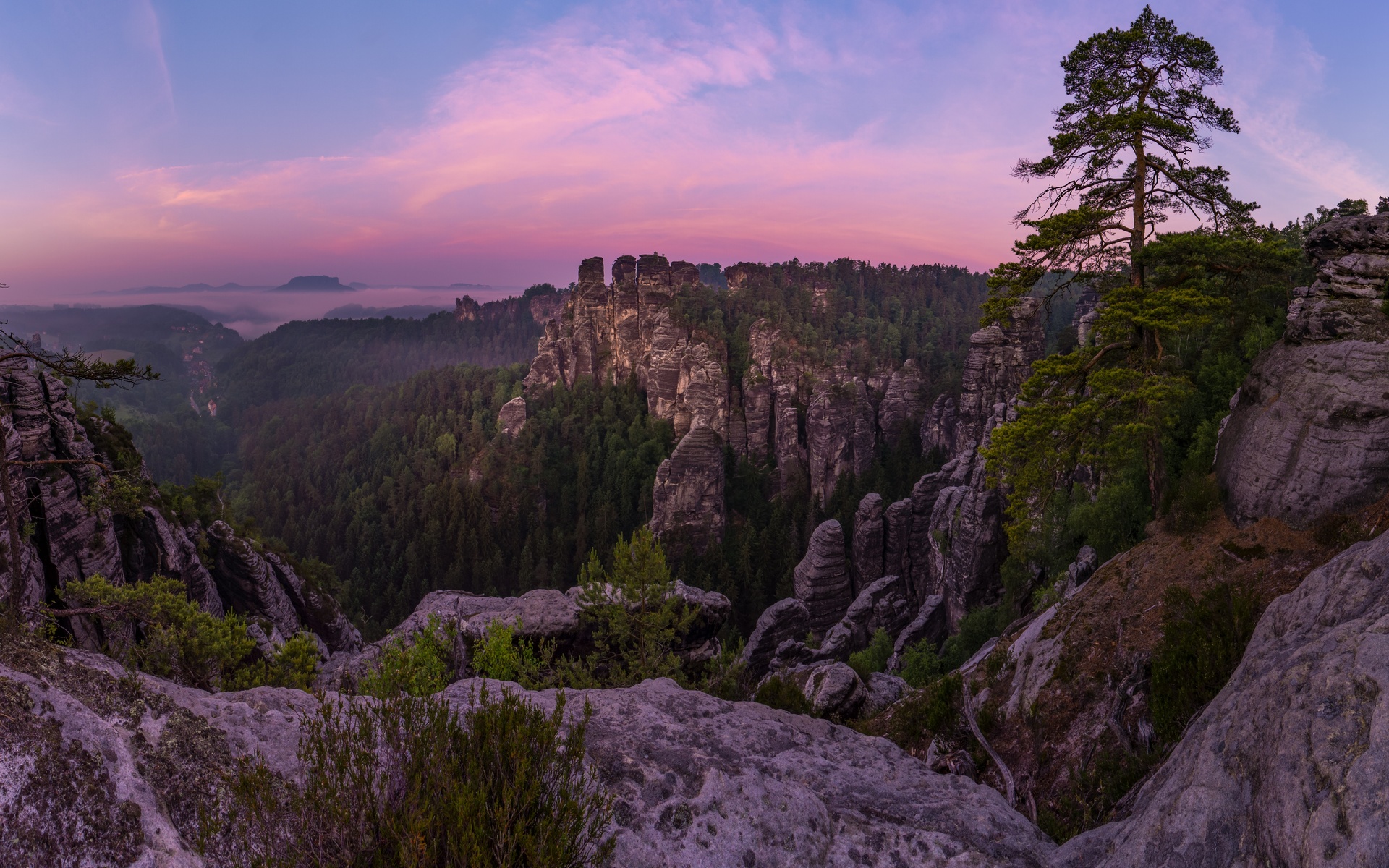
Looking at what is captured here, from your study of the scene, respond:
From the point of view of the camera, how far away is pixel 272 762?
6020 mm

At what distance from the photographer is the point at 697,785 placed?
6.59m

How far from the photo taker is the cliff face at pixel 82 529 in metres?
19.6

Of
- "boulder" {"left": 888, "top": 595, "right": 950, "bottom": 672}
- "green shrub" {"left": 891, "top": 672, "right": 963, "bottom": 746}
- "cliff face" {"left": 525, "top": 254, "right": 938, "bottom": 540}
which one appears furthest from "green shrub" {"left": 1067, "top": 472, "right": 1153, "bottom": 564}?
"cliff face" {"left": 525, "top": 254, "right": 938, "bottom": 540}

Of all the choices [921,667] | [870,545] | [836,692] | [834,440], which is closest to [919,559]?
[870,545]

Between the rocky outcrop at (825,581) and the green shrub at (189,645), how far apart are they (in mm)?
33572

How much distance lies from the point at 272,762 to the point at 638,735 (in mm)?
3954

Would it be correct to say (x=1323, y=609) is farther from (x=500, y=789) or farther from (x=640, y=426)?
(x=640, y=426)

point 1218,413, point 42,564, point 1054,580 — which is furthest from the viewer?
point 1054,580

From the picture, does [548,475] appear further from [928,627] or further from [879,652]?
[879,652]

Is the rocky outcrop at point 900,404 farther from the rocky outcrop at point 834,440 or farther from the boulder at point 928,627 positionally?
the boulder at point 928,627

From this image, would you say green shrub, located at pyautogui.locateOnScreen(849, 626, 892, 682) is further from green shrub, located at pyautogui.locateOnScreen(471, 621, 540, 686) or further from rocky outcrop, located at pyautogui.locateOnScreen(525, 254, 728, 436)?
rocky outcrop, located at pyautogui.locateOnScreen(525, 254, 728, 436)

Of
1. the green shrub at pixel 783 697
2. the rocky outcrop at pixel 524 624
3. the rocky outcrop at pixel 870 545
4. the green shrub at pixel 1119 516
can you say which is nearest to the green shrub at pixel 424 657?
the rocky outcrop at pixel 524 624

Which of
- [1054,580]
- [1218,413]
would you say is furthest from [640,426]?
[1218,413]

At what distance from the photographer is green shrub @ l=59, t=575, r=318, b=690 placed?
45.3ft
